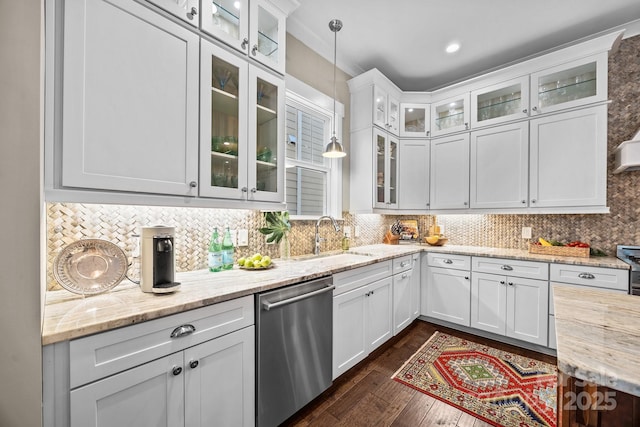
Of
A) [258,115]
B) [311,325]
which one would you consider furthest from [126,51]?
[311,325]

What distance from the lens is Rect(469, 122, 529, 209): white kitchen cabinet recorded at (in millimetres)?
2816

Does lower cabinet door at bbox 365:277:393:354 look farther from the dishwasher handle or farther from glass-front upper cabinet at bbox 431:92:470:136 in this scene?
glass-front upper cabinet at bbox 431:92:470:136

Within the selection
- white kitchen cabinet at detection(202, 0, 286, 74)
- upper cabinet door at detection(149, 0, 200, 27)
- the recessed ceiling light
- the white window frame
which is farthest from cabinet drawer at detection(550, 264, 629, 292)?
upper cabinet door at detection(149, 0, 200, 27)

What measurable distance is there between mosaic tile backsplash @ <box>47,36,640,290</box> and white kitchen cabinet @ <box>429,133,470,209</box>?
415 millimetres

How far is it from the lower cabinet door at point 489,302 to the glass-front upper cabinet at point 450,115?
5.84 ft

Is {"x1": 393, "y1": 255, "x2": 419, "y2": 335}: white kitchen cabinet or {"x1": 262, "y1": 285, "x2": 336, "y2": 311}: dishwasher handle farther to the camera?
{"x1": 393, "y1": 255, "x2": 419, "y2": 335}: white kitchen cabinet

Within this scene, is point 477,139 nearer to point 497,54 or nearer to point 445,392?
point 497,54

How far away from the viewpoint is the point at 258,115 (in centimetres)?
181

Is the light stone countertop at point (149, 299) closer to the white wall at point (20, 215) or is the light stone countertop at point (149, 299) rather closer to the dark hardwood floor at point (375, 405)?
the white wall at point (20, 215)

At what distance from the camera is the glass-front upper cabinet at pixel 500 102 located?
2.80 m

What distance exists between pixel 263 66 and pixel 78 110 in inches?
43.7

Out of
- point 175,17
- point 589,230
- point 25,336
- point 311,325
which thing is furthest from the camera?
point 589,230

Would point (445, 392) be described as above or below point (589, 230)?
below

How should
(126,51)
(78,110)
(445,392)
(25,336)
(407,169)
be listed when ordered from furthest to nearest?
(407,169), (445,392), (126,51), (78,110), (25,336)
